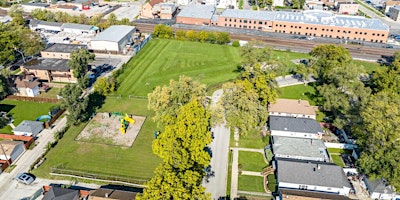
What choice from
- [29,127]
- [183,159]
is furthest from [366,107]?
[29,127]

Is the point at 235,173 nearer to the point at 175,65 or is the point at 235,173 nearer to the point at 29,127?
the point at 29,127

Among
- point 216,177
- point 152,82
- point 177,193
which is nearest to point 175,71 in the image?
point 152,82

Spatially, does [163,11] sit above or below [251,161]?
above

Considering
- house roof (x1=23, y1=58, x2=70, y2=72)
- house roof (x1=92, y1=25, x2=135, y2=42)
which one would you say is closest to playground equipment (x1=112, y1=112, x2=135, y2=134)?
house roof (x1=23, y1=58, x2=70, y2=72)

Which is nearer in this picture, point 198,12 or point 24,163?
point 24,163

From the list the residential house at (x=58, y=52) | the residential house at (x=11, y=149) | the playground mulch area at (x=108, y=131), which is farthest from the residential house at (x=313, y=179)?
the residential house at (x=58, y=52)
